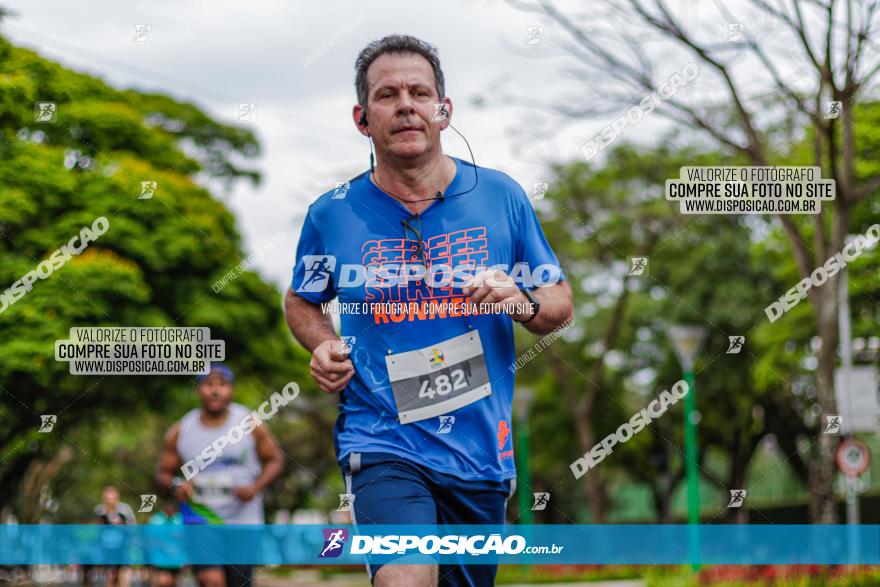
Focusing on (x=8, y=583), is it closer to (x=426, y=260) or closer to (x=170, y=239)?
(x=170, y=239)

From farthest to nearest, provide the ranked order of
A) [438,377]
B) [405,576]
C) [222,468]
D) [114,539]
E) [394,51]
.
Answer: [114,539], [222,468], [394,51], [438,377], [405,576]

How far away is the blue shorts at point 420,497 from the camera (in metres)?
3.44

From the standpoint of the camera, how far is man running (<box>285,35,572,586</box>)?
3.54m

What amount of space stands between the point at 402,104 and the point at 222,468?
13.1 ft

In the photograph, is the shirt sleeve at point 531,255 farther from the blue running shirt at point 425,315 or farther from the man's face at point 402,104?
the man's face at point 402,104

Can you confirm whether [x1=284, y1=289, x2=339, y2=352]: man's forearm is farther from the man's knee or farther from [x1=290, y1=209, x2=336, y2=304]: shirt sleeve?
the man's knee

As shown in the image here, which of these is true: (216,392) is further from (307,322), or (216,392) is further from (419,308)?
(419,308)

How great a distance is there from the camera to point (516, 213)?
377 centimetres

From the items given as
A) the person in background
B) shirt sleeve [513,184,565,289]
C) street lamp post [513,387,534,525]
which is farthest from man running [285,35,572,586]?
street lamp post [513,387,534,525]

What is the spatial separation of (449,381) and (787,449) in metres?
31.7

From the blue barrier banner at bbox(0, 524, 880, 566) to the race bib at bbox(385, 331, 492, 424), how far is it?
0.35m

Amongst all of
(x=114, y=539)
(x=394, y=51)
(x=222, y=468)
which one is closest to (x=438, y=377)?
(x=394, y=51)

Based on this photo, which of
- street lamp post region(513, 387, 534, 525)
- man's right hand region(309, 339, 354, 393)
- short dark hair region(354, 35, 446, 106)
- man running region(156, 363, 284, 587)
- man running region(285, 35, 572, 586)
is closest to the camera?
man's right hand region(309, 339, 354, 393)

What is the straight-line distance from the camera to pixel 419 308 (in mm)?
3660
